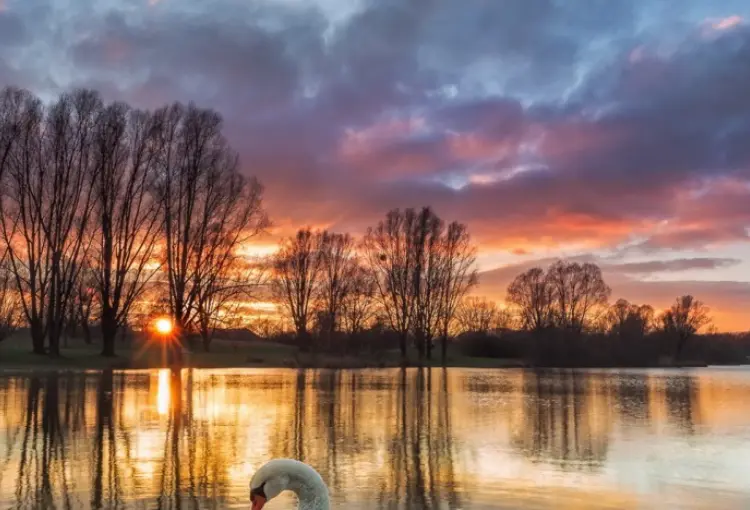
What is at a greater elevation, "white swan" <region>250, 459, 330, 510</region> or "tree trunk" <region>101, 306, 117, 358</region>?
"tree trunk" <region>101, 306, 117, 358</region>

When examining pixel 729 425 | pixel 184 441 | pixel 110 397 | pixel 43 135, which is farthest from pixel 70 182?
pixel 729 425

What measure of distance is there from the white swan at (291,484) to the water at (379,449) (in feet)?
14.0

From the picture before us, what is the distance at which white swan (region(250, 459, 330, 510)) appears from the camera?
3648 mm

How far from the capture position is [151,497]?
823cm

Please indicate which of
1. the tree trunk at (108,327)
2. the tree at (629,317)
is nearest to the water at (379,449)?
the tree trunk at (108,327)

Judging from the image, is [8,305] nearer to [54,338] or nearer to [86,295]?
[86,295]

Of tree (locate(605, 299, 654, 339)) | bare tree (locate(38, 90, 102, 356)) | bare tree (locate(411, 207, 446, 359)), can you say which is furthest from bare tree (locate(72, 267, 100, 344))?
tree (locate(605, 299, 654, 339))

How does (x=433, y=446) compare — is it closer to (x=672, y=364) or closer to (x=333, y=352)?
(x=333, y=352)

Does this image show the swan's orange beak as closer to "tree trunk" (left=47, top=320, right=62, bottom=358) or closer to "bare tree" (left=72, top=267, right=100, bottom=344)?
"tree trunk" (left=47, top=320, right=62, bottom=358)

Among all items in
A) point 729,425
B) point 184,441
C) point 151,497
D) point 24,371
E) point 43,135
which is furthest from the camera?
point 43,135

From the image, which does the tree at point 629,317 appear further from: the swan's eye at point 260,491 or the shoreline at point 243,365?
the swan's eye at point 260,491

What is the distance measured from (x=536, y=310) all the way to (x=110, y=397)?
73.5 meters

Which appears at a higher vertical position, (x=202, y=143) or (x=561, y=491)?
(x=202, y=143)

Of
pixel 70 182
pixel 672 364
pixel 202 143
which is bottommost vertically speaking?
pixel 672 364
